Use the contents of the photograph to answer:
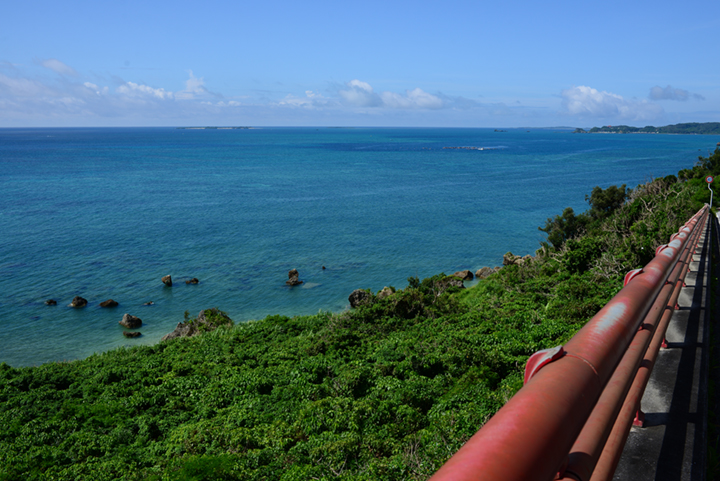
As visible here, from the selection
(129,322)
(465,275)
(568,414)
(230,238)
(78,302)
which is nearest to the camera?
(568,414)

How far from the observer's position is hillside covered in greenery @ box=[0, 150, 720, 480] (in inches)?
425

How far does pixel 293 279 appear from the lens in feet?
130

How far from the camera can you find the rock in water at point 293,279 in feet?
129

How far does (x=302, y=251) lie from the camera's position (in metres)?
48.2

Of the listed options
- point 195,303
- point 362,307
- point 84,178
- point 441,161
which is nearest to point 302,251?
point 195,303

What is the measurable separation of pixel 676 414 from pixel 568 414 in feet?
13.0

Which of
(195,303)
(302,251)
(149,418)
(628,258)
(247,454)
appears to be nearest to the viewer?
(247,454)

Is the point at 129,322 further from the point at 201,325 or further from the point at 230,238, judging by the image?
the point at 230,238

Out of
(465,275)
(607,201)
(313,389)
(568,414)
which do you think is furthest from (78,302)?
(607,201)

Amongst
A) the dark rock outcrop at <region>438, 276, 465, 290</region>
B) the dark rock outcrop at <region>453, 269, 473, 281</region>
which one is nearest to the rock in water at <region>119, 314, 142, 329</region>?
the dark rock outcrop at <region>438, 276, 465, 290</region>

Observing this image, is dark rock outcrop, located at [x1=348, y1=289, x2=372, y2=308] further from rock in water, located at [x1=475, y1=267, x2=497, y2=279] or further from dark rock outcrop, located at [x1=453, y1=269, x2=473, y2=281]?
rock in water, located at [x1=475, y1=267, x2=497, y2=279]

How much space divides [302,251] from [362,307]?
24105 mm

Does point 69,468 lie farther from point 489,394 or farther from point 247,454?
point 489,394

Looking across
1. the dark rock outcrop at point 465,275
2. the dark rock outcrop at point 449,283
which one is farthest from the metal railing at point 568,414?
the dark rock outcrop at point 465,275
